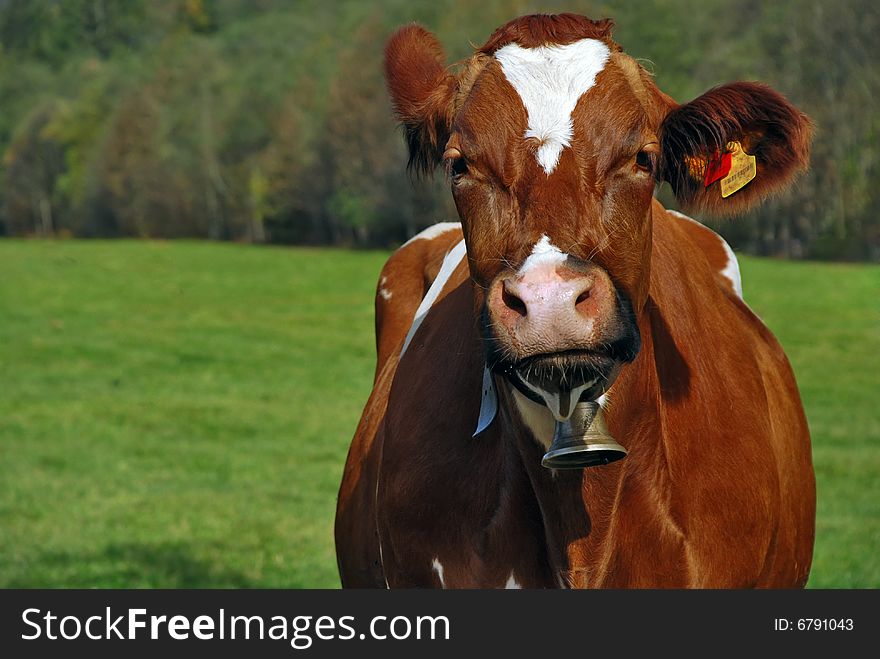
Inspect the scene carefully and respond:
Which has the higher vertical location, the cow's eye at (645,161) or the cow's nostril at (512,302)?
the cow's eye at (645,161)

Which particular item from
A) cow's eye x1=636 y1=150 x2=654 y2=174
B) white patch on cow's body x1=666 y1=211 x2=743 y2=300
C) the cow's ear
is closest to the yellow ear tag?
the cow's ear

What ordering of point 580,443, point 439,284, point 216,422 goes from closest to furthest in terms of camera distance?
point 580,443 < point 439,284 < point 216,422

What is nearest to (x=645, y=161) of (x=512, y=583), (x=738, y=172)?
(x=738, y=172)

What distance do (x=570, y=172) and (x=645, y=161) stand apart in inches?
Result: 10.3

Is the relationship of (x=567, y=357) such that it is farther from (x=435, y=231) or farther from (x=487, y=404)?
(x=435, y=231)

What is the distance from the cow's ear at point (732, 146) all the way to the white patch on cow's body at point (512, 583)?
44.3 inches

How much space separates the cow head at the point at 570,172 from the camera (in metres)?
2.64

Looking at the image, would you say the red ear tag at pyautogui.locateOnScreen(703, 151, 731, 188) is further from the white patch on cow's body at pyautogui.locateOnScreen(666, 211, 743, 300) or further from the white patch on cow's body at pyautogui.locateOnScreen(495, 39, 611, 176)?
the white patch on cow's body at pyautogui.locateOnScreen(666, 211, 743, 300)

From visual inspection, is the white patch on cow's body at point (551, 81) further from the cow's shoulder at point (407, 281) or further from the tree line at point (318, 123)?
the tree line at point (318, 123)

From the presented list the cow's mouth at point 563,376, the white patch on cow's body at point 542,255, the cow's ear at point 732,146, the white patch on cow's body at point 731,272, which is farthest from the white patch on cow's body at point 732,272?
the white patch on cow's body at point 542,255

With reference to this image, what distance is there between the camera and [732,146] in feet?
10.7

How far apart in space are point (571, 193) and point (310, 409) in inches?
509

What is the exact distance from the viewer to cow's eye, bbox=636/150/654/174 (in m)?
2.92

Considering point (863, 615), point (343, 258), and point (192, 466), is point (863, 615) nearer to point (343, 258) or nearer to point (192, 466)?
point (192, 466)
